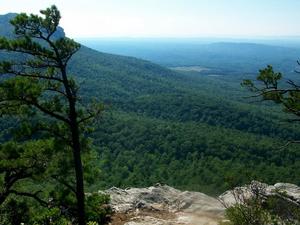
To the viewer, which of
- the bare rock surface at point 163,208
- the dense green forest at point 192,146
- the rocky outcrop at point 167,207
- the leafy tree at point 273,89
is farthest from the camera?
the dense green forest at point 192,146

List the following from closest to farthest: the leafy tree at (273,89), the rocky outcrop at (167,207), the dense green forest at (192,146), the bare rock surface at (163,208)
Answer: the leafy tree at (273,89), the rocky outcrop at (167,207), the bare rock surface at (163,208), the dense green forest at (192,146)

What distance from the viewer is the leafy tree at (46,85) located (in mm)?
12914

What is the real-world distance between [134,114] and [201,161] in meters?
51.3

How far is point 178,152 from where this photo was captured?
348ft

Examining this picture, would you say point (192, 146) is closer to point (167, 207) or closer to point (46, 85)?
point (167, 207)

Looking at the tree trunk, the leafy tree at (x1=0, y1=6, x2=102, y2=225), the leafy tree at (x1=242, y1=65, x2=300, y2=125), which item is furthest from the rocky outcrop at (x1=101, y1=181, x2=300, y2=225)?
the leafy tree at (x1=242, y1=65, x2=300, y2=125)

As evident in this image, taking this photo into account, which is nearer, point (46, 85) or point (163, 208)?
point (46, 85)

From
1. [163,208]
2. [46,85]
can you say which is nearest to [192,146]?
[163,208]

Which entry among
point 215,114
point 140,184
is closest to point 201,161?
point 140,184

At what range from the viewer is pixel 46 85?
1375cm

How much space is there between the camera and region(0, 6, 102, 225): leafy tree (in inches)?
508

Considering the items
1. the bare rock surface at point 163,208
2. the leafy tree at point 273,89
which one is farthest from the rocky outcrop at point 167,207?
the leafy tree at point 273,89

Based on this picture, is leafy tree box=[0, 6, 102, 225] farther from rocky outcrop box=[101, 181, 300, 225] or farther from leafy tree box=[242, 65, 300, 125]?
rocky outcrop box=[101, 181, 300, 225]

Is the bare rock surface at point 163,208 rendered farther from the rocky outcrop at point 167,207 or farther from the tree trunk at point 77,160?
the tree trunk at point 77,160
